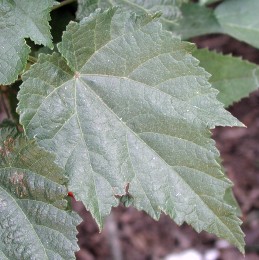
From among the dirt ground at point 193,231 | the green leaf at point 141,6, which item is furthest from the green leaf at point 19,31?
the dirt ground at point 193,231

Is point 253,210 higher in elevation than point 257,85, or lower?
lower

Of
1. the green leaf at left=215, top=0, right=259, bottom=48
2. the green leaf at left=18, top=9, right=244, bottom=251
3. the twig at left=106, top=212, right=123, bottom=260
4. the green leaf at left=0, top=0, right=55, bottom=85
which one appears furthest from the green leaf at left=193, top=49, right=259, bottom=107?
the twig at left=106, top=212, right=123, bottom=260

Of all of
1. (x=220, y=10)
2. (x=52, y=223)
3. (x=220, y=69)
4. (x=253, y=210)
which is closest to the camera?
(x=52, y=223)

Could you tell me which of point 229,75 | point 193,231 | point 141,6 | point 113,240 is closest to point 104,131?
point 141,6

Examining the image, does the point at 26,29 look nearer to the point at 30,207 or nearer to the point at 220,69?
the point at 30,207

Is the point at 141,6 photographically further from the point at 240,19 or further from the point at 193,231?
the point at 193,231

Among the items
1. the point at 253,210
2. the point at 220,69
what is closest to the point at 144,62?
the point at 220,69

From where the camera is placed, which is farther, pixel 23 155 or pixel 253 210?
pixel 253 210
